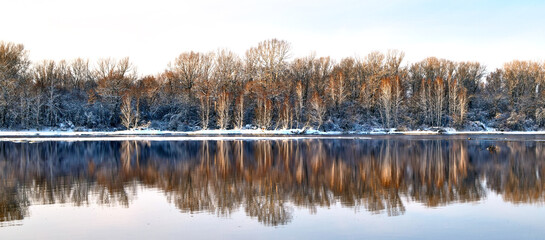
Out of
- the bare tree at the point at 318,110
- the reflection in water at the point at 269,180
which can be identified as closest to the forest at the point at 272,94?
the bare tree at the point at 318,110

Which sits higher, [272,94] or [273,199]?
[272,94]

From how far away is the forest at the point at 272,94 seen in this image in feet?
247

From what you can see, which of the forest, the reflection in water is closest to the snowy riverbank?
the forest

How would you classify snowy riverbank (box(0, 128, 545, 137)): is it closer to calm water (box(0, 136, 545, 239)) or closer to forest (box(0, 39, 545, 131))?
forest (box(0, 39, 545, 131))

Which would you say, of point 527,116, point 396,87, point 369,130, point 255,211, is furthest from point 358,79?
point 255,211

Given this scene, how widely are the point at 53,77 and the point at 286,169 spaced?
74819 mm

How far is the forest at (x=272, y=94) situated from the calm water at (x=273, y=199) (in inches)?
1867

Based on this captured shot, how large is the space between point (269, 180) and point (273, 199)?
4.60m

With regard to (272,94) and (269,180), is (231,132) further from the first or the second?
(269,180)

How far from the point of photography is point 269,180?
Answer: 21172mm

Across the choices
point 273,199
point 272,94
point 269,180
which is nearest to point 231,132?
point 272,94

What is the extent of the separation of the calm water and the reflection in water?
5 cm

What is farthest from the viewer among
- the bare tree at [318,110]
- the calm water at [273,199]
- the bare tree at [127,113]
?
the bare tree at [127,113]

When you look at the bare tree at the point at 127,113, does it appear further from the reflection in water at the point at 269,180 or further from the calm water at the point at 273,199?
the calm water at the point at 273,199
